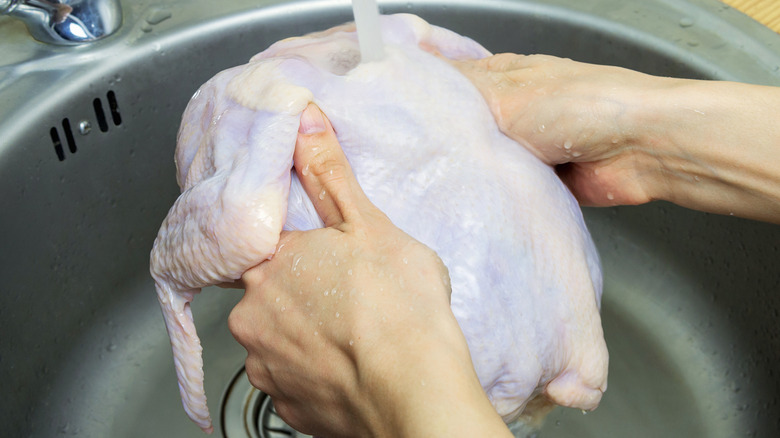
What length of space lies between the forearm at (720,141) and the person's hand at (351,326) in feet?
0.97

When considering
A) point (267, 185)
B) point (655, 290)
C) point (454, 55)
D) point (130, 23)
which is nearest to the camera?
point (267, 185)

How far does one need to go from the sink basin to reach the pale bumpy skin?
0.77ft

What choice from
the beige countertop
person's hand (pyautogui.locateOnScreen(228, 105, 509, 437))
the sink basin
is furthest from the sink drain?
the beige countertop

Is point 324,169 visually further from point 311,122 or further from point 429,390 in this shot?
point 429,390

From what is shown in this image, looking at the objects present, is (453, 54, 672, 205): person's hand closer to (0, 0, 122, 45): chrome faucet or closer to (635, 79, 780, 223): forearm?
(635, 79, 780, 223): forearm

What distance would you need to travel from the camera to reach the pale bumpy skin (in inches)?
22.5

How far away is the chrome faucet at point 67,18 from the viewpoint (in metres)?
0.81

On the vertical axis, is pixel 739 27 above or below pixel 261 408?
above

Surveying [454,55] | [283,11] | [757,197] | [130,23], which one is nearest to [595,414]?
[757,197]

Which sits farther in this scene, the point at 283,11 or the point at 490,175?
the point at 283,11

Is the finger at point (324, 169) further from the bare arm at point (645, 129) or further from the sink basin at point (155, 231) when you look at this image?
the sink basin at point (155, 231)

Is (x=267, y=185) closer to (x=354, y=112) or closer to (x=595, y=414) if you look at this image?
(x=354, y=112)

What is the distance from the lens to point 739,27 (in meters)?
0.89

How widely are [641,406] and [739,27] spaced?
1.62 ft
